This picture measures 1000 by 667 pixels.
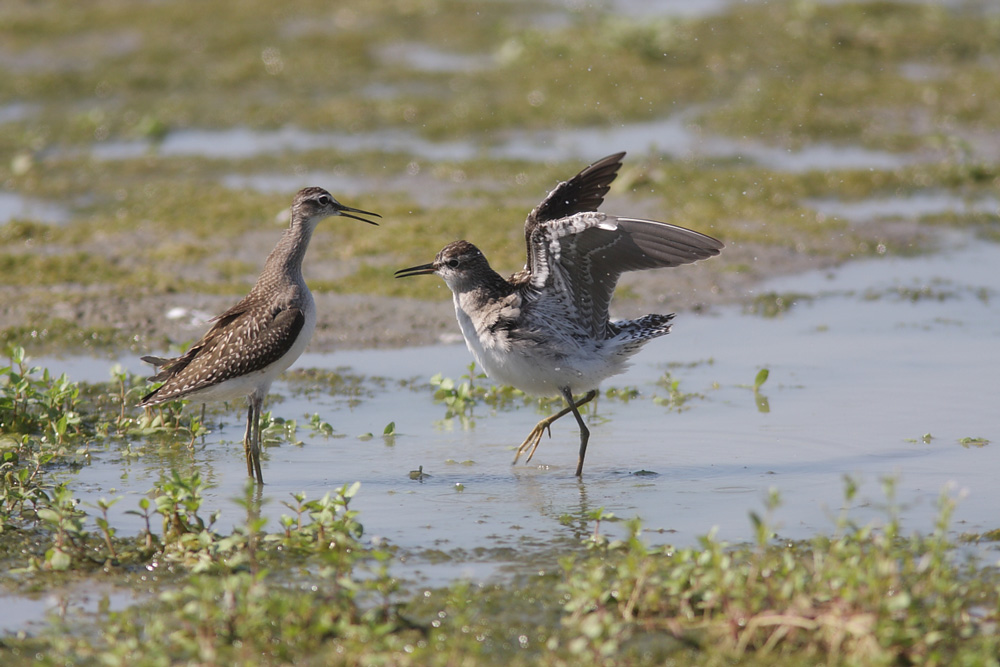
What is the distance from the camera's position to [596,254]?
22.2ft

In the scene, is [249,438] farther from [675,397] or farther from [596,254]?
[675,397]

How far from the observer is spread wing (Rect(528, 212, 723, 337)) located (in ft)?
21.4

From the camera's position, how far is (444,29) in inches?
752

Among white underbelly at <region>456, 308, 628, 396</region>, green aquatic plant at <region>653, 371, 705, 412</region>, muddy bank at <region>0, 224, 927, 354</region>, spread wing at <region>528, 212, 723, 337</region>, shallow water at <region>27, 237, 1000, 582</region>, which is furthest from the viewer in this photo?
muddy bank at <region>0, 224, 927, 354</region>

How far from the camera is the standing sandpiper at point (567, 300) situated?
6605mm

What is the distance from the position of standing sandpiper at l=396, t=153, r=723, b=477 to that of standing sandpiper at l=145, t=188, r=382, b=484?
1010mm

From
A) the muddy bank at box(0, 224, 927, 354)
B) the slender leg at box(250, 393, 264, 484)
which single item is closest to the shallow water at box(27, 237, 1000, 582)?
the slender leg at box(250, 393, 264, 484)

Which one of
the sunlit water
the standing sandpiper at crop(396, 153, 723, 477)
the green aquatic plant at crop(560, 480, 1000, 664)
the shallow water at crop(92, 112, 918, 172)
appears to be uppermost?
the shallow water at crop(92, 112, 918, 172)

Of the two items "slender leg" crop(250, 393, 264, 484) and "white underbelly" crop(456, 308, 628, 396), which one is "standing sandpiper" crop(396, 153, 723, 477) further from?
"slender leg" crop(250, 393, 264, 484)

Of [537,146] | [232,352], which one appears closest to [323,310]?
[232,352]

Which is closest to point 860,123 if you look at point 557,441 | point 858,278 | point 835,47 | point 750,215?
point 835,47

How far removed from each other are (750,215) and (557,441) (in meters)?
5.01

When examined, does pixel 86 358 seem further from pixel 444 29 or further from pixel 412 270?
pixel 444 29

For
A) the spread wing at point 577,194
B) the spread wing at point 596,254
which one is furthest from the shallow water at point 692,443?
the spread wing at point 577,194
